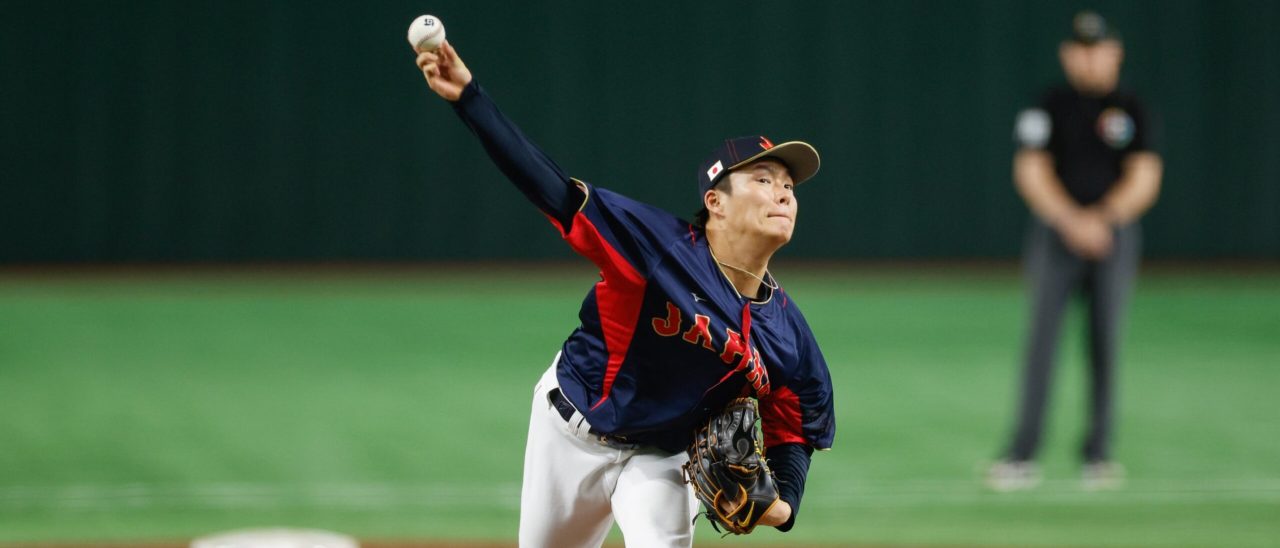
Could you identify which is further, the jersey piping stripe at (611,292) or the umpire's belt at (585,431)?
the umpire's belt at (585,431)

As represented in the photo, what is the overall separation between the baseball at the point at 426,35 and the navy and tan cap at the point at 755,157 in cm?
86

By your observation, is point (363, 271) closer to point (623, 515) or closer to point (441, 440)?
point (441, 440)

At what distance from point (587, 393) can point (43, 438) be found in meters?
5.04

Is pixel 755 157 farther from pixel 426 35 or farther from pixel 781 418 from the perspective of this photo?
pixel 426 35

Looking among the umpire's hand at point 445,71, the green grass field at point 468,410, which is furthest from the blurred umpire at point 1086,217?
the umpire's hand at point 445,71

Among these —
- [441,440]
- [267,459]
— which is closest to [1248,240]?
[441,440]

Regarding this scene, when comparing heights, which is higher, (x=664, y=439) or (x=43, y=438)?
(x=664, y=439)

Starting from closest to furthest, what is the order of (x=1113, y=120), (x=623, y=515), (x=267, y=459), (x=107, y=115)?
(x=623, y=515) < (x=1113, y=120) < (x=267, y=459) < (x=107, y=115)

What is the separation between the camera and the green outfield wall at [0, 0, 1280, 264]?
47.2 feet

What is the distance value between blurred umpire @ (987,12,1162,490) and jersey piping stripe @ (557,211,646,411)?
3.65 m

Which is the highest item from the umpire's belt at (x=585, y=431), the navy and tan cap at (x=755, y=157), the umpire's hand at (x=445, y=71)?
the umpire's hand at (x=445, y=71)

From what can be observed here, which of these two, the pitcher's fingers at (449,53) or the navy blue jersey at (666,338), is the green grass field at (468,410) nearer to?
the navy blue jersey at (666,338)

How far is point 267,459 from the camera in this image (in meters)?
7.90

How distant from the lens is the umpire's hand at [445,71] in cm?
351
